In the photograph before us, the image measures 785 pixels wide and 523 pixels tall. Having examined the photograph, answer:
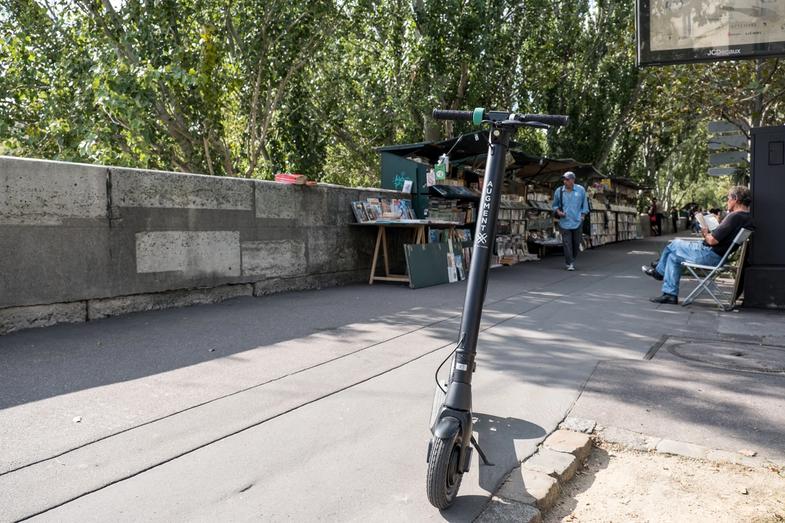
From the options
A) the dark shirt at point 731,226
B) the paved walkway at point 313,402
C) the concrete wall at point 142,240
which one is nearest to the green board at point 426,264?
the concrete wall at point 142,240

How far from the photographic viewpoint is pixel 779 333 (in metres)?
5.99

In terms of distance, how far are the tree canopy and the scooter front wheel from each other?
1102 cm

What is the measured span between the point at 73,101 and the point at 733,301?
47.5 ft

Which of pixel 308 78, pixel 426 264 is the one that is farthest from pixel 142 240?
pixel 308 78

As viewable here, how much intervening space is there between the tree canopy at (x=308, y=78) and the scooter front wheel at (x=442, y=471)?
1102 cm

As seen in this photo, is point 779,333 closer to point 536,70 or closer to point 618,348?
point 618,348

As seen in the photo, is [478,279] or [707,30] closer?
[478,279]

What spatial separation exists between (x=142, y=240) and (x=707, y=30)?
6642 mm

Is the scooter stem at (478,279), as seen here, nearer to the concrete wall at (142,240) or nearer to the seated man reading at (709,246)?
the concrete wall at (142,240)

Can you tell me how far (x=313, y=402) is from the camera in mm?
3740

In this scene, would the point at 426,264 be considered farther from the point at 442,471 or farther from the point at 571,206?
the point at 442,471

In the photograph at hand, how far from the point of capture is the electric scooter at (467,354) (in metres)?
2.37

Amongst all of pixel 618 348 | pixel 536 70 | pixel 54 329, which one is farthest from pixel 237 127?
pixel 618 348

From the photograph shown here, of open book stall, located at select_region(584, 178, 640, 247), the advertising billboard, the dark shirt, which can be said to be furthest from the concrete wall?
open book stall, located at select_region(584, 178, 640, 247)
